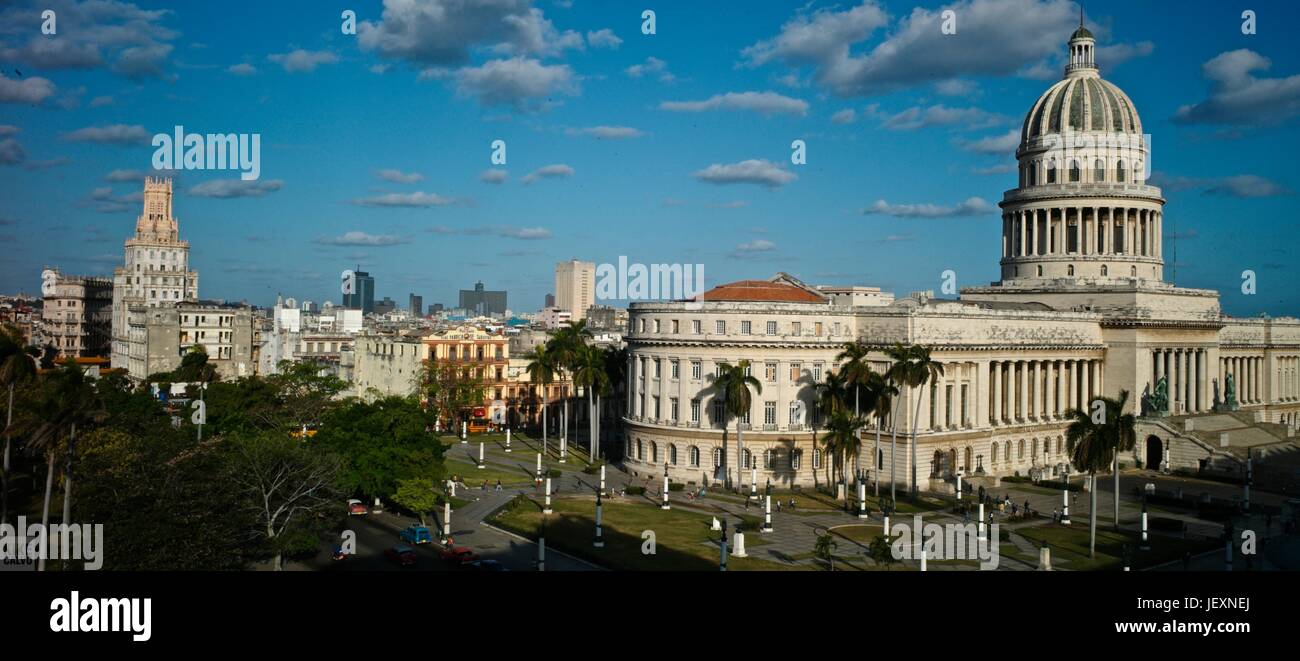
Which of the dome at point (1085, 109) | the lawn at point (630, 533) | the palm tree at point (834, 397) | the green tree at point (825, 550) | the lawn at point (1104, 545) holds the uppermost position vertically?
the dome at point (1085, 109)

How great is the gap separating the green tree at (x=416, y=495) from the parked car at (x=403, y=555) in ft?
29.3

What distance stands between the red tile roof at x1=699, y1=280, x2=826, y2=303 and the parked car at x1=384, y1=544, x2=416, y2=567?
4665cm

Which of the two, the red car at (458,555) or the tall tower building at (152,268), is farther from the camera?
the tall tower building at (152,268)

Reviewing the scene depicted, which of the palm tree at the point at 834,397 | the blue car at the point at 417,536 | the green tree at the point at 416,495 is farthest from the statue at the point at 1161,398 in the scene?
the blue car at the point at 417,536

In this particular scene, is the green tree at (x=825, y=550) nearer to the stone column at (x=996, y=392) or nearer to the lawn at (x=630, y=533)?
the lawn at (x=630, y=533)

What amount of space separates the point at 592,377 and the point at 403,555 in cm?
4552

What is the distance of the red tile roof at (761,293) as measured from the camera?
95438 millimetres

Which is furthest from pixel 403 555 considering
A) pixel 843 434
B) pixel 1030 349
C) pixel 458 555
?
pixel 1030 349

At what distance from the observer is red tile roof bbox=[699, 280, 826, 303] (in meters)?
95.4

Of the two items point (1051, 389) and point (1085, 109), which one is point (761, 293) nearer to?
point (1051, 389)

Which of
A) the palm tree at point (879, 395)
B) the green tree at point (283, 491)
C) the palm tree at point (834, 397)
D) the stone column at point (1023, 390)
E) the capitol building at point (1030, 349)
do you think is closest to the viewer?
the green tree at point (283, 491)

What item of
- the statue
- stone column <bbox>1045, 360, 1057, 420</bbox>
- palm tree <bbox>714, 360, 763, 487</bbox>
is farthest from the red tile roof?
the statue

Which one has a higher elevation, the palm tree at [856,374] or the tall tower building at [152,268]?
the tall tower building at [152,268]
